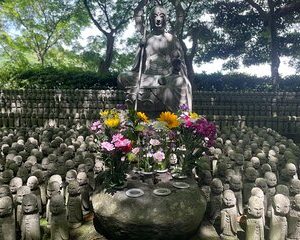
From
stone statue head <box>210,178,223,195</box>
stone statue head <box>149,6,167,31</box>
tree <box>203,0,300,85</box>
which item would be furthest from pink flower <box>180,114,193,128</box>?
tree <box>203,0,300,85</box>

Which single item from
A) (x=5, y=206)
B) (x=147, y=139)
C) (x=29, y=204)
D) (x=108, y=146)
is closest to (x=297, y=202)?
(x=147, y=139)

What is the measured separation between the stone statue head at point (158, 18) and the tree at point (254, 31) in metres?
10.1

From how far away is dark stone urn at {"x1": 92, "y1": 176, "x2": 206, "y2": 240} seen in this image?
3.03 metres

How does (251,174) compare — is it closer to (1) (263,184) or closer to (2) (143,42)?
(1) (263,184)

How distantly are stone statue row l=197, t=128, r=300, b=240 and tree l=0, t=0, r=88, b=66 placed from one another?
17410 millimetres

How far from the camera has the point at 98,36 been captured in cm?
2286

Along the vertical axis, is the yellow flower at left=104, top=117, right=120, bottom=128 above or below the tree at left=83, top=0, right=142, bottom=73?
below

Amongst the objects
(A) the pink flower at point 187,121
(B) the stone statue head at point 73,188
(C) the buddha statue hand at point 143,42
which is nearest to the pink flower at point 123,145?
(B) the stone statue head at point 73,188

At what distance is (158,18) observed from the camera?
7.71m

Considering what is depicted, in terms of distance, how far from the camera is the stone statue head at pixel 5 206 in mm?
3064

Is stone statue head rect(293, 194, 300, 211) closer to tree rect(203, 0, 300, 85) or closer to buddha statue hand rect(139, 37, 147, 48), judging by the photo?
buddha statue hand rect(139, 37, 147, 48)

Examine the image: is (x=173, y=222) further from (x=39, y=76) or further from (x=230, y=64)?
A: (x=230, y=64)

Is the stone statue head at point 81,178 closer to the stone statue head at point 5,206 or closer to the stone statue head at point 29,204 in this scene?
the stone statue head at point 29,204

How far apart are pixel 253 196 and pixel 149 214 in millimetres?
1130
